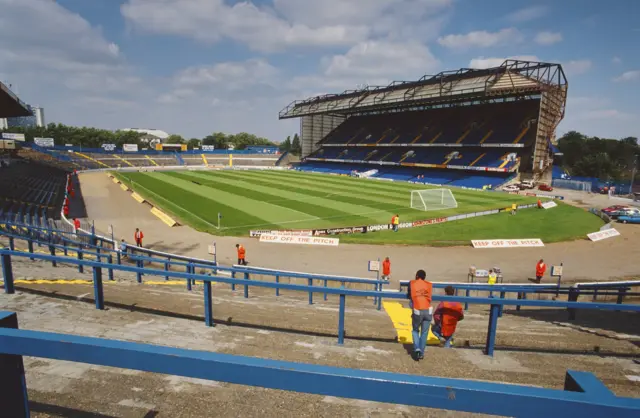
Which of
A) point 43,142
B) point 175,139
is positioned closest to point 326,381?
point 43,142

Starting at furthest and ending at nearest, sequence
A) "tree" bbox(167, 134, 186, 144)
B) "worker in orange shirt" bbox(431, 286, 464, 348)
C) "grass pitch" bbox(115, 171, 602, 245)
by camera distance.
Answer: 1. "tree" bbox(167, 134, 186, 144)
2. "grass pitch" bbox(115, 171, 602, 245)
3. "worker in orange shirt" bbox(431, 286, 464, 348)

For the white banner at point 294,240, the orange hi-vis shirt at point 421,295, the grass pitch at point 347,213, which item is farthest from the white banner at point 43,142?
the orange hi-vis shirt at point 421,295

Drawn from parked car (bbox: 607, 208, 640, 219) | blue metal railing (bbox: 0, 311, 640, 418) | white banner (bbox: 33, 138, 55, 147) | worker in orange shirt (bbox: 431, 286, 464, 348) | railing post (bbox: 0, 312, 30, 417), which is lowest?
parked car (bbox: 607, 208, 640, 219)

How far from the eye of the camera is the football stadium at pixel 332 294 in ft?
6.13

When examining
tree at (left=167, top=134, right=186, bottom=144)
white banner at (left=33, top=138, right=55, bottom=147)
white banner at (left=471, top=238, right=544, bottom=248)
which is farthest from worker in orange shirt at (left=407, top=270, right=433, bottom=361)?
tree at (left=167, top=134, right=186, bottom=144)

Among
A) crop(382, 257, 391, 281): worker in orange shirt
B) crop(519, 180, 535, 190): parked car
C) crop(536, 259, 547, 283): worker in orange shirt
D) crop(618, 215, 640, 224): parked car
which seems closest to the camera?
crop(382, 257, 391, 281): worker in orange shirt

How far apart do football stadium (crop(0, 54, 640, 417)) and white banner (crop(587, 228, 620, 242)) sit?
16 cm

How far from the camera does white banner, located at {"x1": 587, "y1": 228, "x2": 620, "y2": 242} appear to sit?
89.0ft

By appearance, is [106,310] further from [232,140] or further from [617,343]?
[232,140]

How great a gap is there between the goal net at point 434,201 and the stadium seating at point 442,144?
16.7m

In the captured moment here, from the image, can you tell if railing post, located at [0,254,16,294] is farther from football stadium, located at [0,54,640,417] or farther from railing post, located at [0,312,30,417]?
railing post, located at [0,312,30,417]

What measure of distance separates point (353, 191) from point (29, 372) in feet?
156

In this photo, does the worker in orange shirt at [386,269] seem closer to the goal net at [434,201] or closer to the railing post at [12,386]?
the railing post at [12,386]

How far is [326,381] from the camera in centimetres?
176
